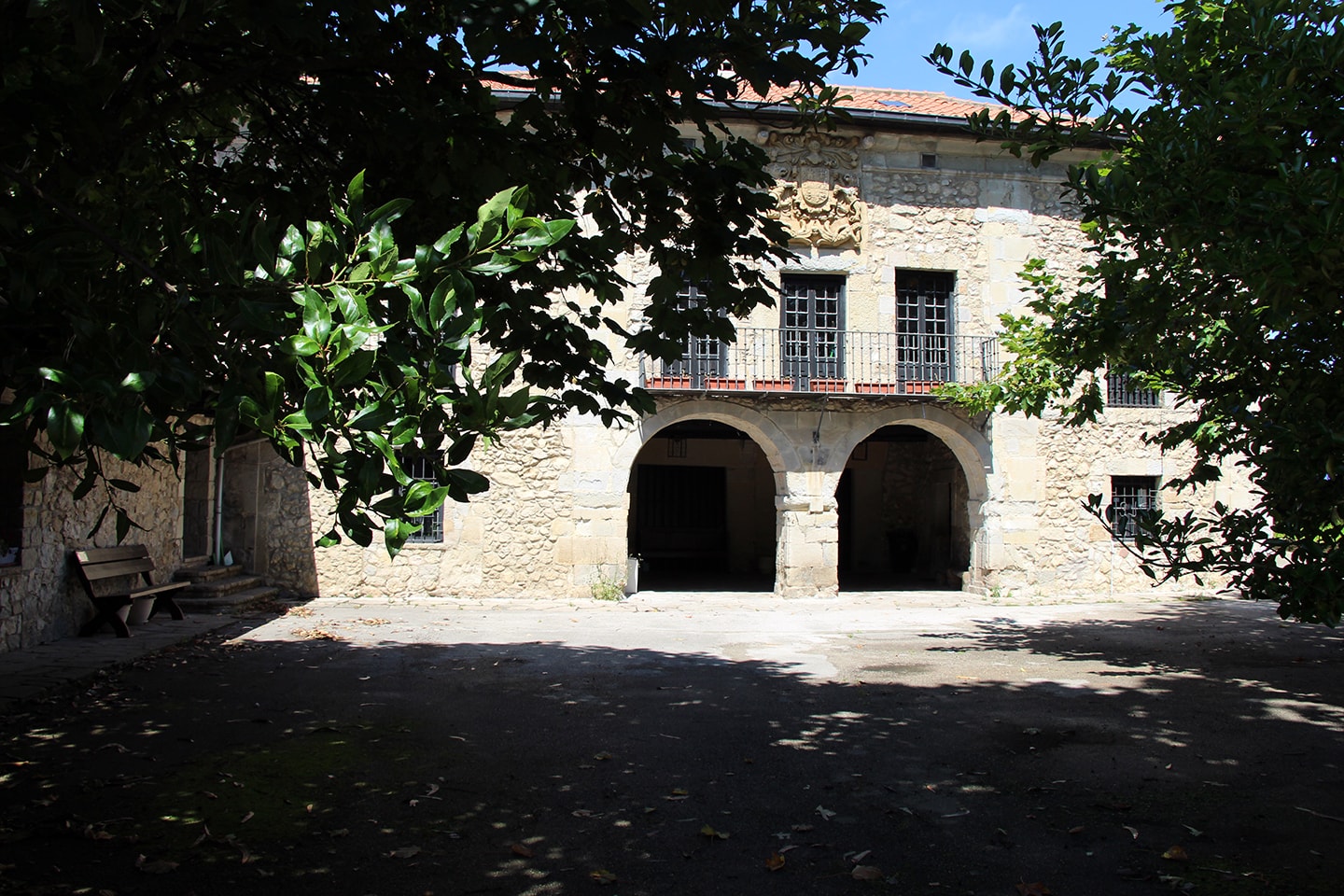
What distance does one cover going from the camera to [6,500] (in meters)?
7.77

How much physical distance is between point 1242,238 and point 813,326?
35.9ft

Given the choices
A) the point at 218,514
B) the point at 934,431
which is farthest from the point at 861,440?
the point at 218,514

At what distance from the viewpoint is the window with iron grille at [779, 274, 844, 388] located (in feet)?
47.3

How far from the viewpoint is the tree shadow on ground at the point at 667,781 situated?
355 cm

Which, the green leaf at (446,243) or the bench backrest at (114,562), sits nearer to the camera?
the green leaf at (446,243)

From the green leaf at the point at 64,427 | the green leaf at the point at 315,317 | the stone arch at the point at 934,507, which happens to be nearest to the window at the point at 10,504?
the green leaf at the point at 64,427

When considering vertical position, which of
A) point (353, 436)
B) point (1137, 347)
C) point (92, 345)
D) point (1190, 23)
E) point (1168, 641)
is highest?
point (1190, 23)

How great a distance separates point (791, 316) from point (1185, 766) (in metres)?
10.3

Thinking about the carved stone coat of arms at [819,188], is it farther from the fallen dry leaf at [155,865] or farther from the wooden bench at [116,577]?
the fallen dry leaf at [155,865]

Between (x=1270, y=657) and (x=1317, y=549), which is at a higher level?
(x=1317, y=549)

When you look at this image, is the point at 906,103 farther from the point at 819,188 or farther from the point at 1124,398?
the point at 1124,398

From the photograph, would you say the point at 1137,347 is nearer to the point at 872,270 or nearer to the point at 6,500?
the point at 6,500

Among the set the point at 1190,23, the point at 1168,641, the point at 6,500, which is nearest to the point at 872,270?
the point at 1168,641

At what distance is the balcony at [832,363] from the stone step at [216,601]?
19.7 feet
